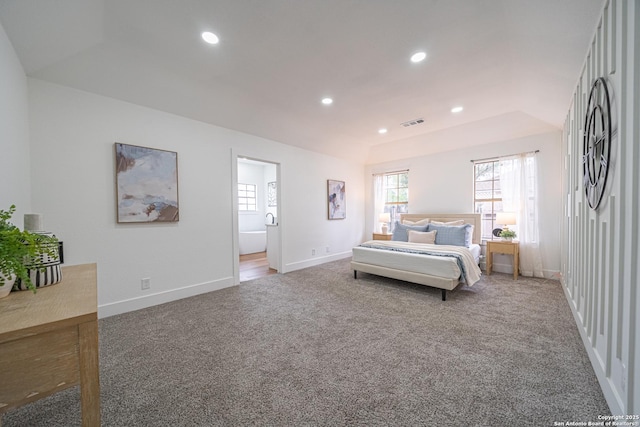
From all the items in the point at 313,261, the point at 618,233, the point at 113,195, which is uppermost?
the point at 113,195

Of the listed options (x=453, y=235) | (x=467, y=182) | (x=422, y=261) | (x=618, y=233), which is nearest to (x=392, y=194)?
(x=467, y=182)

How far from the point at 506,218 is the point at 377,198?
9.20ft

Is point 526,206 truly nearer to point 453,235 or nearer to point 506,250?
point 506,250

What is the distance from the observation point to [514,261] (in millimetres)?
4043

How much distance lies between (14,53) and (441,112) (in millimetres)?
4839

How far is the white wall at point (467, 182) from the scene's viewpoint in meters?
4.04

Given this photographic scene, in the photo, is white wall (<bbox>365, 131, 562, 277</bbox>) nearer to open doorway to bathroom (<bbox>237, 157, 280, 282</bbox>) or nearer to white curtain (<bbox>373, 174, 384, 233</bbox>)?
white curtain (<bbox>373, 174, 384, 233</bbox>)

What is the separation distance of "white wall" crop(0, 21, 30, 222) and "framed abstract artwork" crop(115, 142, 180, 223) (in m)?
0.71

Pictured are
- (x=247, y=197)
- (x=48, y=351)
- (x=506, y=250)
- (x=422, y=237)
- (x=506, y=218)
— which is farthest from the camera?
(x=247, y=197)

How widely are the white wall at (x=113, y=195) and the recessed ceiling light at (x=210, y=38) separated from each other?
1476mm

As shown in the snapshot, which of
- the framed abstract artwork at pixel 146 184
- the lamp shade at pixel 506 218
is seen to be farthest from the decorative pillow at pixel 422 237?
the framed abstract artwork at pixel 146 184

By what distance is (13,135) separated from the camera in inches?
76.1

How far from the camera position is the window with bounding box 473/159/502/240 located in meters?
4.72

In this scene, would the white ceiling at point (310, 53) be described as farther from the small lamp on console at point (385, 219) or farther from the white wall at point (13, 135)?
the small lamp on console at point (385, 219)
